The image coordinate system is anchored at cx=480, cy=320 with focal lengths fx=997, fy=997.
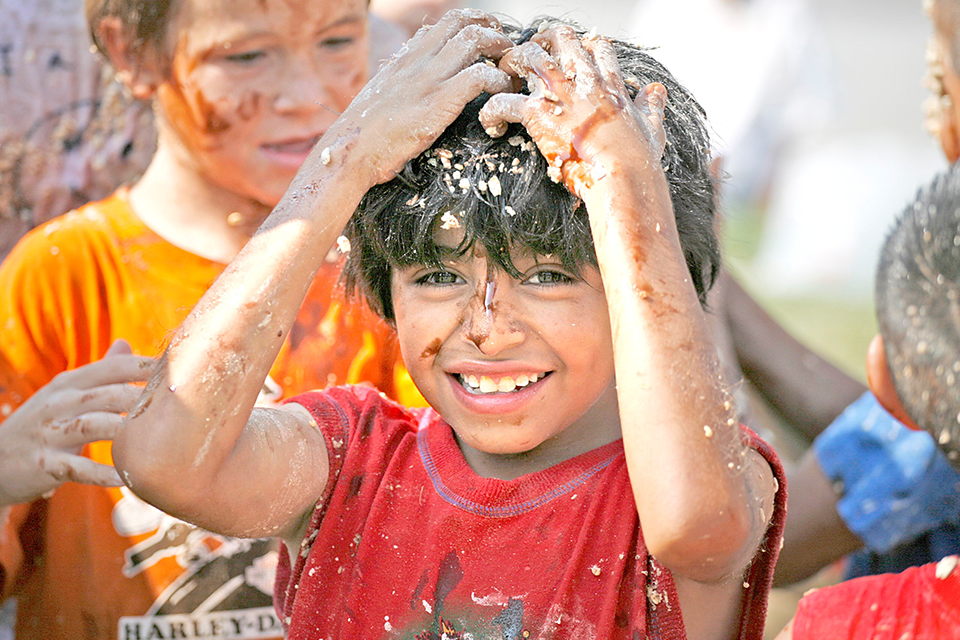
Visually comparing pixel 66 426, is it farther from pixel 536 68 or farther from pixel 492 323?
pixel 536 68

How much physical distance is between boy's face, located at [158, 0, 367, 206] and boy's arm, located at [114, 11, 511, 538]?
68 cm

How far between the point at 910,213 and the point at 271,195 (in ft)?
4.84

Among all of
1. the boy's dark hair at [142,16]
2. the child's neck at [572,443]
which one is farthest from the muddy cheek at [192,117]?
the child's neck at [572,443]

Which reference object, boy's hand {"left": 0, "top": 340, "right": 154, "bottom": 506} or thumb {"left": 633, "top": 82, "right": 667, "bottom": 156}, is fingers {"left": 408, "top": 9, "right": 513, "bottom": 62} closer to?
thumb {"left": 633, "top": 82, "right": 667, "bottom": 156}

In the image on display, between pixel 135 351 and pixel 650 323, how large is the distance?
56.2 inches

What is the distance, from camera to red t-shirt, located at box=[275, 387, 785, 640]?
1722 millimetres

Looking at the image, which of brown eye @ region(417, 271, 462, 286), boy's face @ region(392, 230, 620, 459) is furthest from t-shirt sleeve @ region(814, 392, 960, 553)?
brown eye @ region(417, 271, 462, 286)

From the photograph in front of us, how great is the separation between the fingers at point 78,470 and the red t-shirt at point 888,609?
1419 millimetres

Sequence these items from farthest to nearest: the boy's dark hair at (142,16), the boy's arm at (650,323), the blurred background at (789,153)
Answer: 1. the blurred background at (789,153)
2. the boy's dark hair at (142,16)
3. the boy's arm at (650,323)

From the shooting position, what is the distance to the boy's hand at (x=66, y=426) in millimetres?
2123

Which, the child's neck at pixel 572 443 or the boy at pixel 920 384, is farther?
the child's neck at pixel 572 443

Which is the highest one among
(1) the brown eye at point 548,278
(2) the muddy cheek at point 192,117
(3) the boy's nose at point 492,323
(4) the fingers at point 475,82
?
(4) the fingers at point 475,82

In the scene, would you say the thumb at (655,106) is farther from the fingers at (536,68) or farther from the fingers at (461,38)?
the fingers at (461,38)

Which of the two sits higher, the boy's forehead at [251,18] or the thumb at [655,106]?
the boy's forehead at [251,18]
